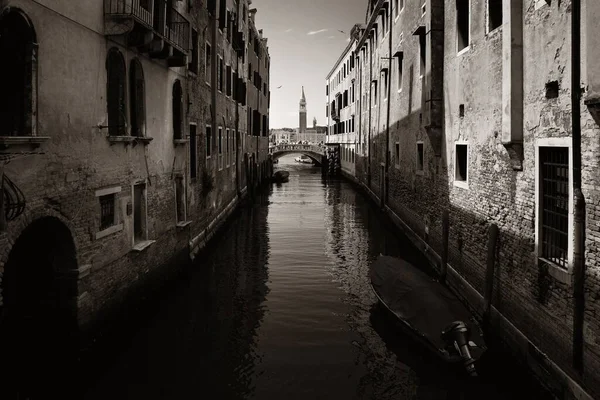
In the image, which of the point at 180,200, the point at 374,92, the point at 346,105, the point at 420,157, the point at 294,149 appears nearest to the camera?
the point at 180,200

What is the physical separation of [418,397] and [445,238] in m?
5.47

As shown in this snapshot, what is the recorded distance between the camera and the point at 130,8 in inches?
348

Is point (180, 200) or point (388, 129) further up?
point (388, 129)

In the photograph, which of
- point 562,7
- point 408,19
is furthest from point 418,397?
point 408,19

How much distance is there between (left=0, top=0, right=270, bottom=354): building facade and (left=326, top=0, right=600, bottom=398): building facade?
598 cm

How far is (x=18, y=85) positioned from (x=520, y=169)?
678cm

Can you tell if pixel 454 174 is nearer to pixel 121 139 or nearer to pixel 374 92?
pixel 121 139

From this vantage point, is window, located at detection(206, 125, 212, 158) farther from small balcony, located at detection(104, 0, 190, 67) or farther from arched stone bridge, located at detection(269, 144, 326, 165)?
arched stone bridge, located at detection(269, 144, 326, 165)

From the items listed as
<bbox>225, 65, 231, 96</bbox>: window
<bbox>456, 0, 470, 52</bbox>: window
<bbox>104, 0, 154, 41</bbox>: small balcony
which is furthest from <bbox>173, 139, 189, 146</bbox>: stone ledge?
<bbox>225, 65, 231, 96</bbox>: window

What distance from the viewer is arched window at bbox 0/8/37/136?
6.06 meters

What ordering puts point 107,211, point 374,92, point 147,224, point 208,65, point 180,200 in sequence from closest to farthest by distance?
point 107,211, point 147,224, point 180,200, point 208,65, point 374,92

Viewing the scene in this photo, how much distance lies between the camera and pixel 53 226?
7008mm

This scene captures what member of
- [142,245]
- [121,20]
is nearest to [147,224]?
[142,245]

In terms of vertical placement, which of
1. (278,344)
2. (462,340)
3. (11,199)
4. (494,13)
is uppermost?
(494,13)
